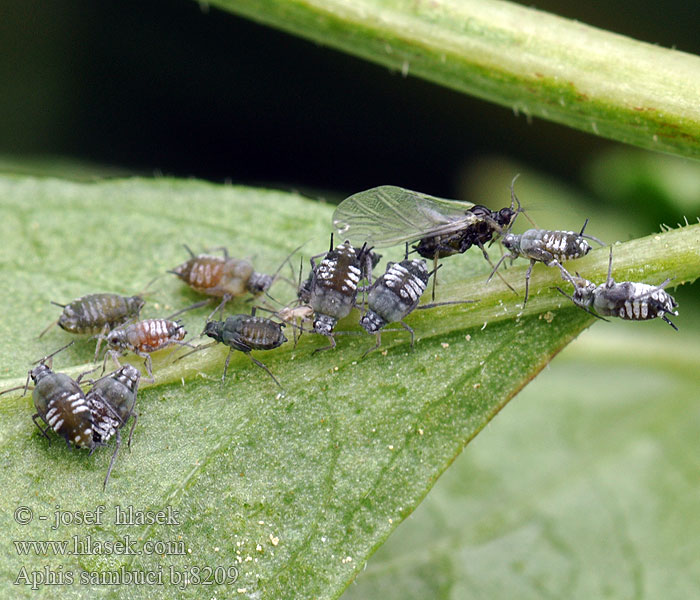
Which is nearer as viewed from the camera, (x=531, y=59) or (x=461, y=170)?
(x=531, y=59)

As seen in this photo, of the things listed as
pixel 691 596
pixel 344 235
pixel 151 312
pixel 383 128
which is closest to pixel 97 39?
pixel 383 128

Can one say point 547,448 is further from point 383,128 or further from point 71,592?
point 71,592

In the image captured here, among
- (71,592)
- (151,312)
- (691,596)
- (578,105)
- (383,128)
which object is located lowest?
(691,596)

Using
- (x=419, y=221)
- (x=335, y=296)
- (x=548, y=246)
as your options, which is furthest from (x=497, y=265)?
(x=335, y=296)

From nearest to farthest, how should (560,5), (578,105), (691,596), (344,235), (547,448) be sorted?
1. (578,105)
2. (344,235)
3. (691,596)
4. (547,448)
5. (560,5)

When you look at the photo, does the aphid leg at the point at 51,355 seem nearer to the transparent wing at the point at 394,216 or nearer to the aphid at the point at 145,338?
the aphid at the point at 145,338

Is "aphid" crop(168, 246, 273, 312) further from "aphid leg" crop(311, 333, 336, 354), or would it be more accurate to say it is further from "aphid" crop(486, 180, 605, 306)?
"aphid" crop(486, 180, 605, 306)

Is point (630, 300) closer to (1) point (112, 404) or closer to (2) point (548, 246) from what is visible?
(2) point (548, 246)
